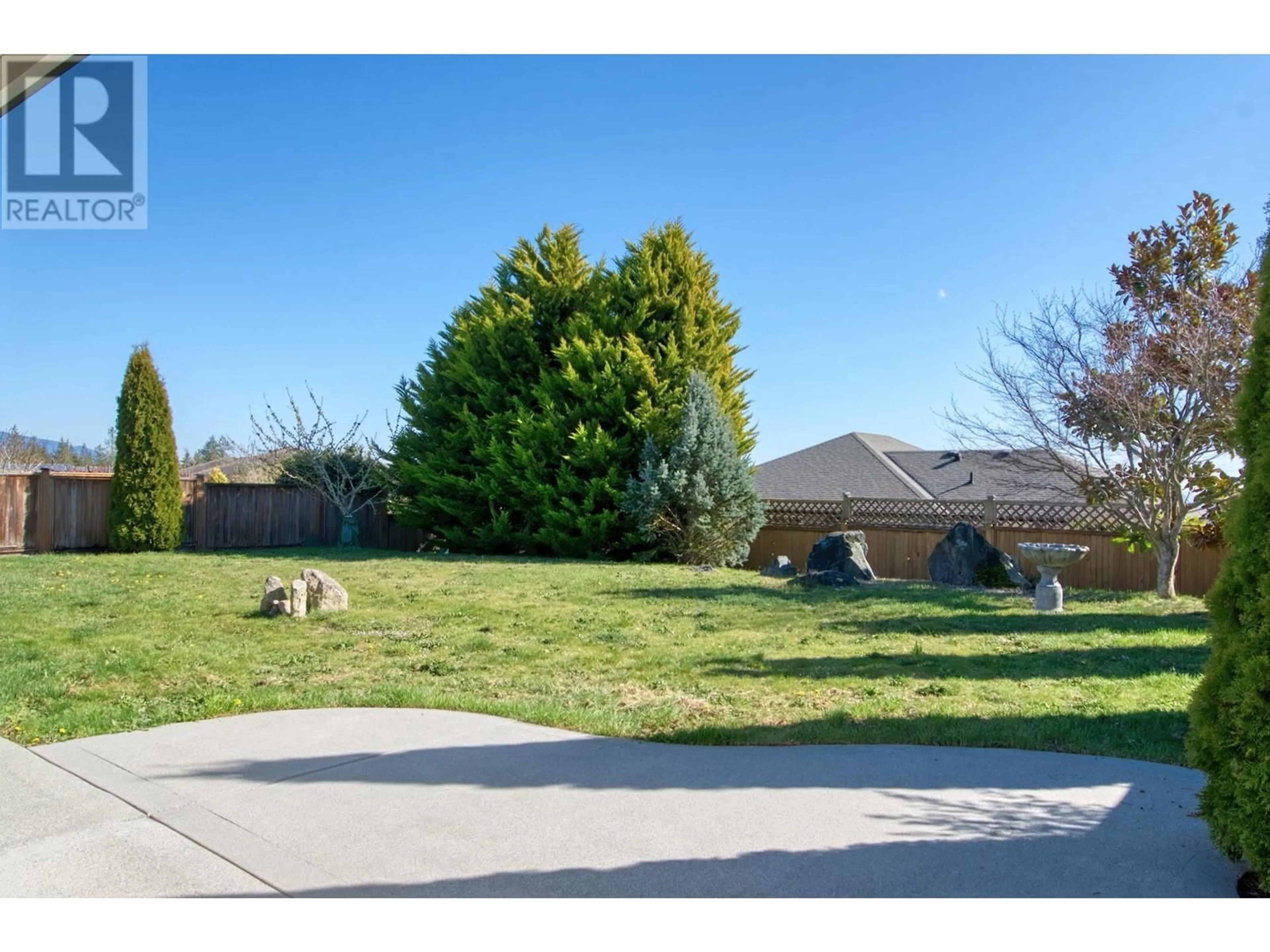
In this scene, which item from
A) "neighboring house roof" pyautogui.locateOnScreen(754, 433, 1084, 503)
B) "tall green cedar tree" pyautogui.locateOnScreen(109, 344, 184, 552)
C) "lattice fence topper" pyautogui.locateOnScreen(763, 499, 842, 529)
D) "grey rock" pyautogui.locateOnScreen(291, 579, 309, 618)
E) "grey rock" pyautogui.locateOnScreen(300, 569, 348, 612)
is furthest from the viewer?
"neighboring house roof" pyautogui.locateOnScreen(754, 433, 1084, 503)

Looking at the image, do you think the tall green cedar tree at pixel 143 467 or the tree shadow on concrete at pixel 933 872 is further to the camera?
the tall green cedar tree at pixel 143 467

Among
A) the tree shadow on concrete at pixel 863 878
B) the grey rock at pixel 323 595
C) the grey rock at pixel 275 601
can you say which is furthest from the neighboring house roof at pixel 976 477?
the tree shadow on concrete at pixel 863 878

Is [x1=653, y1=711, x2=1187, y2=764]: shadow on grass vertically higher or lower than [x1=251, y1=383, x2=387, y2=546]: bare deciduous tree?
lower

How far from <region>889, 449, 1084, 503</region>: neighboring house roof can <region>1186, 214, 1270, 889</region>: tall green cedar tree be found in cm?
1220

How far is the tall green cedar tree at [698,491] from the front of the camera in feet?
53.1

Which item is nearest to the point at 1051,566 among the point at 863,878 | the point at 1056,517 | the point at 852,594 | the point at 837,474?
the point at 852,594

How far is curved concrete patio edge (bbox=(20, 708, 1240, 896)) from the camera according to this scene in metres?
2.79

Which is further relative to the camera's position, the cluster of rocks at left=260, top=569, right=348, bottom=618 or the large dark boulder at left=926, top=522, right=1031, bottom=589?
the large dark boulder at left=926, top=522, right=1031, bottom=589

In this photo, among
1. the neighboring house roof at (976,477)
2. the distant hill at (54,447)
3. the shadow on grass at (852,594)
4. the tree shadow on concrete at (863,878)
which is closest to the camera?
the tree shadow on concrete at (863,878)

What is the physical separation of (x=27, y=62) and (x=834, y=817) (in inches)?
203

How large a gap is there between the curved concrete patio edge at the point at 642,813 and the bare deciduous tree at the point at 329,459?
53.2ft

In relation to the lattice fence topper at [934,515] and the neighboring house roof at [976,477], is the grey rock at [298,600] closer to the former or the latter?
the neighboring house roof at [976,477]

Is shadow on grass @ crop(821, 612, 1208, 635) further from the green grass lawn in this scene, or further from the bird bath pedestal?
the bird bath pedestal

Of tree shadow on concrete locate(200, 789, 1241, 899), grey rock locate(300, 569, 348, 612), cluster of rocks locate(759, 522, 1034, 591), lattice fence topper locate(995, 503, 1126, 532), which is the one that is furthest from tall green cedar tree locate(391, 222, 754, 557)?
tree shadow on concrete locate(200, 789, 1241, 899)
